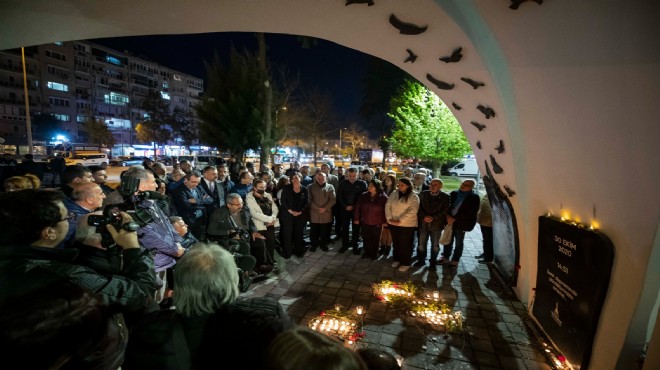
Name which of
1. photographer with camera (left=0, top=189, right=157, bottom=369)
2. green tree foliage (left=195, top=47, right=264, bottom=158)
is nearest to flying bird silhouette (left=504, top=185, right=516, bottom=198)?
photographer with camera (left=0, top=189, right=157, bottom=369)

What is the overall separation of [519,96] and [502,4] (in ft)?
3.57

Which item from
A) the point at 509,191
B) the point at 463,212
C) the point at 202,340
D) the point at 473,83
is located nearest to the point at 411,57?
the point at 473,83

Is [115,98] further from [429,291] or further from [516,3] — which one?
[516,3]

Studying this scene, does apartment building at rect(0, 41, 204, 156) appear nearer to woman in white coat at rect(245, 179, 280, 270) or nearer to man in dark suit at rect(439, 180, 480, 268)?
woman in white coat at rect(245, 179, 280, 270)

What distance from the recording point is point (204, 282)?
1.75m

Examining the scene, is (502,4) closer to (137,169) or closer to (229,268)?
(229,268)

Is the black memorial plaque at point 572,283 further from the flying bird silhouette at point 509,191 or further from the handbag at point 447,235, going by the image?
the handbag at point 447,235

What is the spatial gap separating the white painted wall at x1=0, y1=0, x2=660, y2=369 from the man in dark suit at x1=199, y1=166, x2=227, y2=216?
356 centimetres

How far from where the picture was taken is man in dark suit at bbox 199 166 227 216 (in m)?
6.89

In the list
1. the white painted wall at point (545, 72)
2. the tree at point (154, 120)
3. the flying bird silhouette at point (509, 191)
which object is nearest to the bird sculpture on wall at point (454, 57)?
the white painted wall at point (545, 72)

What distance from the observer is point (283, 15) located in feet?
11.2

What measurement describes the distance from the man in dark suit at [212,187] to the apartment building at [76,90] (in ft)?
106

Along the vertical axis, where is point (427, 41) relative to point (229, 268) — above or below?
above

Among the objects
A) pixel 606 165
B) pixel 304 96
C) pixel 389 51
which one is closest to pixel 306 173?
Result: pixel 389 51
